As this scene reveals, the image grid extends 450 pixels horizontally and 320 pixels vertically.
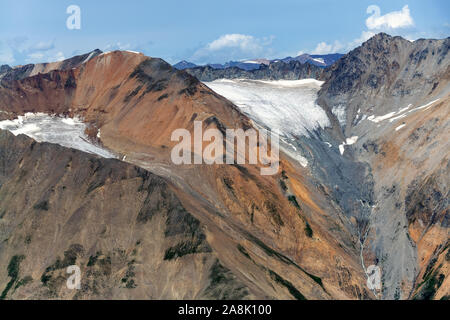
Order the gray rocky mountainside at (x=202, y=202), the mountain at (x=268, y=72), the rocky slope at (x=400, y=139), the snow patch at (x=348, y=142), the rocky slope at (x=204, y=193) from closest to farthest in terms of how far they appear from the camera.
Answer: the gray rocky mountainside at (x=202, y=202) < the rocky slope at (x=204, y=193) < the rocky slope at (x=400, y=139) < the snow patch at (x=348, y=142) < the mountain at (x=268, y=72)

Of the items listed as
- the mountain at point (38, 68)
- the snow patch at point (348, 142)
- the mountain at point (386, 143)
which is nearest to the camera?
the mountain at point (386, 143)

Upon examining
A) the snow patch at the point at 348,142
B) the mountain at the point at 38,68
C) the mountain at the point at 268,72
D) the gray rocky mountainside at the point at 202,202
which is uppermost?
the mountain at the point at 38,68

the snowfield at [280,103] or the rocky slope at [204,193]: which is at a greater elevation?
the snowfield at [280,103]

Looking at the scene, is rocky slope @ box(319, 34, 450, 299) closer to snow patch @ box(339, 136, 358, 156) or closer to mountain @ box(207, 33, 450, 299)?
mountain @ box(207, 33, 450, 299)

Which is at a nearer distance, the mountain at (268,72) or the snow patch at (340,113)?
the snow patch at (340,113)

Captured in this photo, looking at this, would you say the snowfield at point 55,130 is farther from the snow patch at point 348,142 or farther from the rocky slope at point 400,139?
the snow patch at point 348,142

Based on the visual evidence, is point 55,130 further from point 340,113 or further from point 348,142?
point 340,113

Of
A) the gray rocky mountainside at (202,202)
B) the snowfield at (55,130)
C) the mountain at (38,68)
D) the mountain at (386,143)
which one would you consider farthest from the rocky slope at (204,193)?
the mountain at (38,68)
